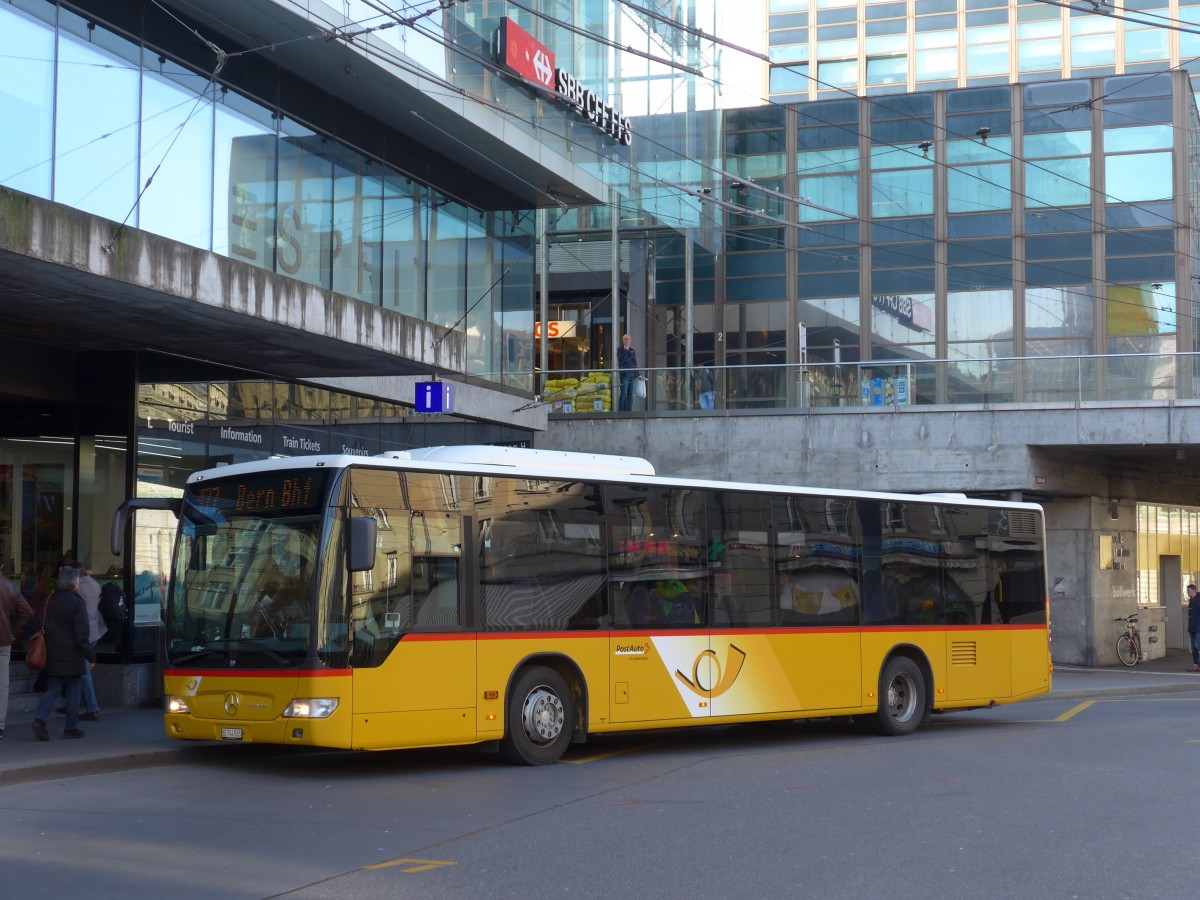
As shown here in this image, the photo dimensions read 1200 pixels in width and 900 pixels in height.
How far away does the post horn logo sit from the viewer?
582 inches

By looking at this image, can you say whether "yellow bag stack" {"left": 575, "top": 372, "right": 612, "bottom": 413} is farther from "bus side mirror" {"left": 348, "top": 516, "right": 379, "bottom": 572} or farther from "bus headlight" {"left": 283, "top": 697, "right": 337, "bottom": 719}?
"bus headlight" {"left": 283, "top": 697, "right": 337, "bottom": 719}

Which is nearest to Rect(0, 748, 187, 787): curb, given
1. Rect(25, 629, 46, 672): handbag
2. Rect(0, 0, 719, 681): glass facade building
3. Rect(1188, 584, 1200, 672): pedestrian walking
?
Rect(25, 629, 46, 672): handbag

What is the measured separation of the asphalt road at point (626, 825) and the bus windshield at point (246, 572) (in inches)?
45.4

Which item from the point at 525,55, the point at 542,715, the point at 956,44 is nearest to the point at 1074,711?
the point at 542,715

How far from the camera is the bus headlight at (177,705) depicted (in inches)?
506

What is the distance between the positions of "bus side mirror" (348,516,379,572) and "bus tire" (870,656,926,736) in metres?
7.41

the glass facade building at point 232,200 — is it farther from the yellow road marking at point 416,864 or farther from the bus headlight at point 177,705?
the yellow road marking at point 416,864

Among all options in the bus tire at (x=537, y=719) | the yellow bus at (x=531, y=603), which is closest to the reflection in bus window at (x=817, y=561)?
the yellow bus at (x=531, y=603)

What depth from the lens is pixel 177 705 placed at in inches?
508

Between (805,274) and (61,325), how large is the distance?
30.1 m

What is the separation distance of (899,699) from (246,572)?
8416mm

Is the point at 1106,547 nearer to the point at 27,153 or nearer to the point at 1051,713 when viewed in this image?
the point at 1051,713

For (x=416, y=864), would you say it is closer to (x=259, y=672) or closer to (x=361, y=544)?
(x=361, y=544)

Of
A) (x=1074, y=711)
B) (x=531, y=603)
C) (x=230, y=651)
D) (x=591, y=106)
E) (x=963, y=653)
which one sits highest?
(x=591, y=106)
